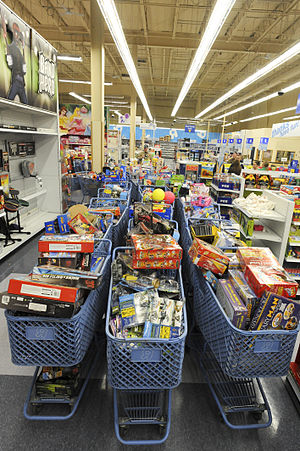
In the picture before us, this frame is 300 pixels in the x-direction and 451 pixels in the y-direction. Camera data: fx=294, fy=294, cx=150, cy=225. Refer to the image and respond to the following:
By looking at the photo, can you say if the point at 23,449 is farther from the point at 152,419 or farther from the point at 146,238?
the point at 146,238

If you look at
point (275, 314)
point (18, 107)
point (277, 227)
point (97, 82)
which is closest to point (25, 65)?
point (18, 107)

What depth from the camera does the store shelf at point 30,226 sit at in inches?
200

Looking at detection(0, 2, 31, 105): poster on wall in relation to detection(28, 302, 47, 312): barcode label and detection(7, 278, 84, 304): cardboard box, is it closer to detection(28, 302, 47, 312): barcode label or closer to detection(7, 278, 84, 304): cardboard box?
detection(7, 278, 84, 304): cardboard box

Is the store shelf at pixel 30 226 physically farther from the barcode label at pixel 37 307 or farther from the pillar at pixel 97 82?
the barcode label at pixel 37 307

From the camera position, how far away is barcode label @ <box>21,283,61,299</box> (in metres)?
1.77

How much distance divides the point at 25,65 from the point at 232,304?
530 centimetres

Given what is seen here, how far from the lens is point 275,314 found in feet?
6.08

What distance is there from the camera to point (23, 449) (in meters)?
1.95

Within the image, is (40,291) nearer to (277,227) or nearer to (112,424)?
(112,424)

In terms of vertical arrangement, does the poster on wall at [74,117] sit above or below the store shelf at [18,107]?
above

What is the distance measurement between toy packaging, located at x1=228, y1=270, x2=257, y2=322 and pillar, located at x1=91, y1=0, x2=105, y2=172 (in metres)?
7.76

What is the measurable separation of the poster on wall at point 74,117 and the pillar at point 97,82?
457cm

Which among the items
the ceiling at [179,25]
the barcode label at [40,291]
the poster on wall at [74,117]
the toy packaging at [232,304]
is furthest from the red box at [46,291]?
the poster on wall at [74,117]

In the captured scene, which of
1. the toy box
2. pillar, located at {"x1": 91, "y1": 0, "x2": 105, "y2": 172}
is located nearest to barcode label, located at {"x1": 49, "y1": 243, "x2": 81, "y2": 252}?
the toy box
